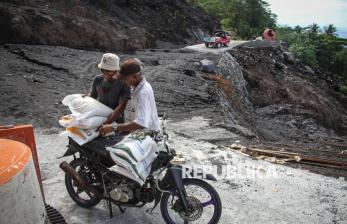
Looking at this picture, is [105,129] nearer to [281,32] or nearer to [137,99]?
[137,99]

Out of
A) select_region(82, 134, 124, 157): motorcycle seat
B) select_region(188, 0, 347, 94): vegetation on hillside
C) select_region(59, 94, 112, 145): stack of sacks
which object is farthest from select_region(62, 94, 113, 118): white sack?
select_region(188, 0, 347, 94): vegetation on hillside

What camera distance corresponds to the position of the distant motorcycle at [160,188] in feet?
14.0

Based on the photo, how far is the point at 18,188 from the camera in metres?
2.93

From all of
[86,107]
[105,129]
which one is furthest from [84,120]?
[105,129]

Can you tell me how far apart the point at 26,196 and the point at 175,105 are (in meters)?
9.84

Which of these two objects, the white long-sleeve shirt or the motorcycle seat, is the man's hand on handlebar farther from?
the white long-sleeve shirt

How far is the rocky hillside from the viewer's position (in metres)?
17.2

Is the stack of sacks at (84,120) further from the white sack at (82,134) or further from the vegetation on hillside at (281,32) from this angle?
the vegetation on hillside at (281,32)

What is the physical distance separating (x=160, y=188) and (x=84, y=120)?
1237 mm

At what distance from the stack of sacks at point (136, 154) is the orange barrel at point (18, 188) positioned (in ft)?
3.52

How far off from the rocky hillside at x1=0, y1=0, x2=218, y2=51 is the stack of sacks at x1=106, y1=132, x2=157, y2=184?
14.2 meters

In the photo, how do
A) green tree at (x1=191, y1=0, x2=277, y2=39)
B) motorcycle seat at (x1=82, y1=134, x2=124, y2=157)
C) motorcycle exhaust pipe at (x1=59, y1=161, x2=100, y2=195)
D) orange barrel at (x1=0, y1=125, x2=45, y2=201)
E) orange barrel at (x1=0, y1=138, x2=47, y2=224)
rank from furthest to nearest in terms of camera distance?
green tree at (x1=191, y1=0, x2=277, y2=39)
motorcycle exhaust pipe at (x1=59, y1=161, x2=100, y2=195)
motorcycle seat at (x1=82, y1=134, x2=124, y2=157)
orange barrel at (x1=0, y1=125, x2=45, y2=201)
orange barrel at (x1=0, y1=138, x2=47, y2=224)

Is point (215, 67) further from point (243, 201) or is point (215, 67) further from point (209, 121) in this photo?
point (243, 201)

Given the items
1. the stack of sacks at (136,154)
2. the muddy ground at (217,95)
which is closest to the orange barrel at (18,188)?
the stack of sacks at (136,154)
